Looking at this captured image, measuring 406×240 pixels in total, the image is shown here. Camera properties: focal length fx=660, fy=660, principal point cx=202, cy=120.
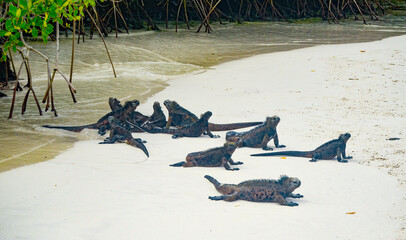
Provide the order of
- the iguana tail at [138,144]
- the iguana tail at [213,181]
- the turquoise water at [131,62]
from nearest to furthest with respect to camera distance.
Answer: the iguana tail at [213,181] → the iguana tail at [138,144] → the turquoise water at [131,62]

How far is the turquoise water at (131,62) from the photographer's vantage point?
6395mm

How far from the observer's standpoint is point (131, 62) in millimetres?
10797

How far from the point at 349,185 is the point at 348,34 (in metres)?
10.1

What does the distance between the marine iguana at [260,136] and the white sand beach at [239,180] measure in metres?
0.13

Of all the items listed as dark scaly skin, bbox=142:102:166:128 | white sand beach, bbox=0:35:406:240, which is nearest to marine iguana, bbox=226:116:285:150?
white sand beach, bbox=0:35:406:240

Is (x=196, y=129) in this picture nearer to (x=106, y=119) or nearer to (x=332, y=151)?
(x=106, y=119)

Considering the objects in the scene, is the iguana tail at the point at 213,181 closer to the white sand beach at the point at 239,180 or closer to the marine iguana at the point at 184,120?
the white sand beach at the point at 239,180

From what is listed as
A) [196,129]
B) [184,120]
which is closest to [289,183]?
[196,129]

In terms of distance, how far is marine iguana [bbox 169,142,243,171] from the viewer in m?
5.07

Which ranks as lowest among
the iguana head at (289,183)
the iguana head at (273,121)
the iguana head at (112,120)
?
the iguana head at (112,120)

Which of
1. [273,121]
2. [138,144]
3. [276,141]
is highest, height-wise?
[273,121]

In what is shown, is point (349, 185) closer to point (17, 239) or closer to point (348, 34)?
point (17, 239)

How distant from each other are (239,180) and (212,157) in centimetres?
41

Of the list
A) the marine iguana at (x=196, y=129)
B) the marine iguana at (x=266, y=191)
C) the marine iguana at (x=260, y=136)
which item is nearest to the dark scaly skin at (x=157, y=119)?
the marine iguana at (x=196, y=129)
